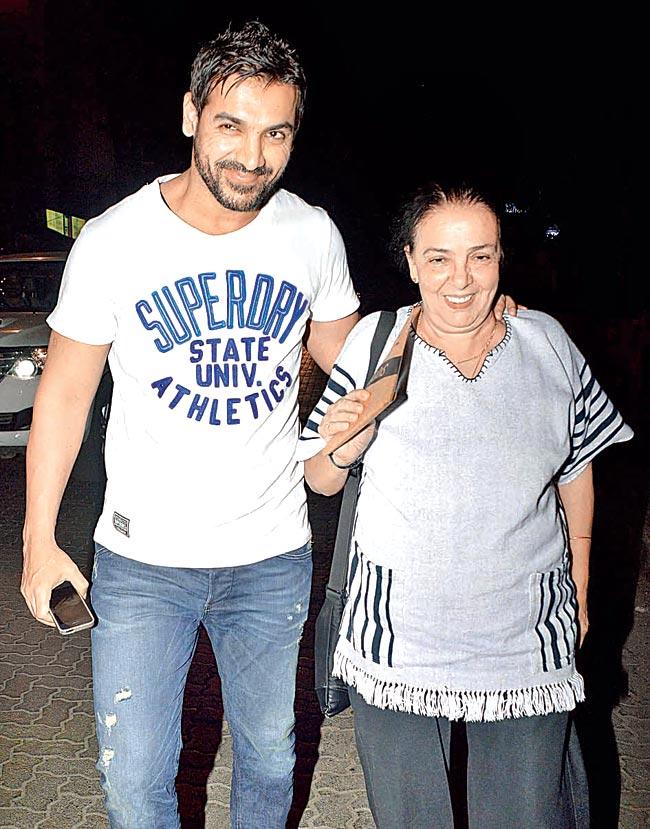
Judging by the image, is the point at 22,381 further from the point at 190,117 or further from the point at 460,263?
the point at 460,263

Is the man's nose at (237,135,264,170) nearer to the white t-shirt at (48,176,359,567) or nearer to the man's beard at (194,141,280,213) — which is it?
the man's beard at (194,141,280,213)

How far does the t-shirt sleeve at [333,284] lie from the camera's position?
3.02 meters

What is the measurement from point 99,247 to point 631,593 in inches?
188

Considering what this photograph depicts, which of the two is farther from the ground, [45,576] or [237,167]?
[237,167]

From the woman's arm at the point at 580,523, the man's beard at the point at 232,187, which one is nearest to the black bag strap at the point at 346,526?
the man's beard at the point at 232,187

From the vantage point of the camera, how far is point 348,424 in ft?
7.97

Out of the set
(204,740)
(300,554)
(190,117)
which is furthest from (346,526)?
(204,740)

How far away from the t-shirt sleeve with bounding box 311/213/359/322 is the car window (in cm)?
633

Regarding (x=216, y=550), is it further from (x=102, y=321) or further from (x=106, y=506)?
(x=102, y=321)

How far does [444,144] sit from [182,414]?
100 cm

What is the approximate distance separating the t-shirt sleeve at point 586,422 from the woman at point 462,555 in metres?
0.06

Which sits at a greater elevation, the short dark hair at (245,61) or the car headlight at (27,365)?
the short dark hair at (245,61)

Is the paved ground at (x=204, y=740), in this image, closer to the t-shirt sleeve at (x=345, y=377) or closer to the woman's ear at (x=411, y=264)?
the t-shirt sleeve at (x=345, y=377)

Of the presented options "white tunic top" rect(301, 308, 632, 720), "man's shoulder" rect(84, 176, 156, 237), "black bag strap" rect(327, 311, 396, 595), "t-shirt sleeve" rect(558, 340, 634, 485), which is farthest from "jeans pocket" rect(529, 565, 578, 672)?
"man's shoulder" rect(84, 176, 156, 237)
